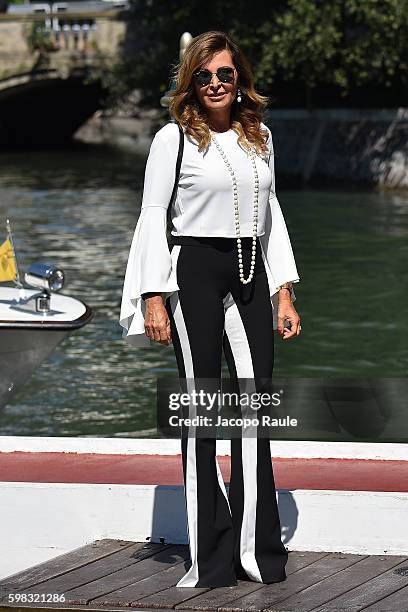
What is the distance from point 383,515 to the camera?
4.99 metres

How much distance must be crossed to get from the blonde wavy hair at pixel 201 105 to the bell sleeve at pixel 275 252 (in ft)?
0.45

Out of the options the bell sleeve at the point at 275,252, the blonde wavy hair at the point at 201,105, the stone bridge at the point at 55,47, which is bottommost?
the stone bridge at the point at 55,47

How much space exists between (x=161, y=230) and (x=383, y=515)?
1.30m

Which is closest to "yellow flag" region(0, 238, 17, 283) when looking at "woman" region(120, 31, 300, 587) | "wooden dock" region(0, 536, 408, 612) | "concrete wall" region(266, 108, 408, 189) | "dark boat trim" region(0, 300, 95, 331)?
"dark boat trim" region(0, 300, 95, 331)

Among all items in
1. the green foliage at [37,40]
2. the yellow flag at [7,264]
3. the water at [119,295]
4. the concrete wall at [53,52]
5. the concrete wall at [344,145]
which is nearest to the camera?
the yellow flag at [7,264]

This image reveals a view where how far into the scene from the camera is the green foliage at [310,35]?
27.5 m

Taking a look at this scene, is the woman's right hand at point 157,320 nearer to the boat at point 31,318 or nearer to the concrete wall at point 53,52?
the boat at point 31,318

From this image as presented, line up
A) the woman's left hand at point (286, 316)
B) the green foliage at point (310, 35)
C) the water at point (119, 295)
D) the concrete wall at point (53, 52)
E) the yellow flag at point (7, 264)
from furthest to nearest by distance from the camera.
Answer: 1. the concrete wall at point (53, 52)
2. the green foliage at point (310, 35)
3. the water at point (119, 295)
4. the yellow flag at point (7, 264)
5. the woman's left hand at point (286, 316)

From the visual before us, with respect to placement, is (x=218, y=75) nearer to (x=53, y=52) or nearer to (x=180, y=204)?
(x=180, y=204)

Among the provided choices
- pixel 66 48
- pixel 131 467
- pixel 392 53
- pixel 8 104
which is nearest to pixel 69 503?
pixel 131 467

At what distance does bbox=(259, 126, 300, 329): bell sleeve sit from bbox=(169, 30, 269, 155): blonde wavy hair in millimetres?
138

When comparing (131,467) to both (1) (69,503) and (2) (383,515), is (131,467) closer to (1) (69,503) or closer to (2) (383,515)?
(1) (69,503)

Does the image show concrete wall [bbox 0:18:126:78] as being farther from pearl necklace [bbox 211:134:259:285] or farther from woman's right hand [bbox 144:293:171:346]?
woman's right hand [bbox 144:293:171:346]

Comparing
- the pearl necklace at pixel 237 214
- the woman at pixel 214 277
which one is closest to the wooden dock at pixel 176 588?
the woman at pixel 214 277
